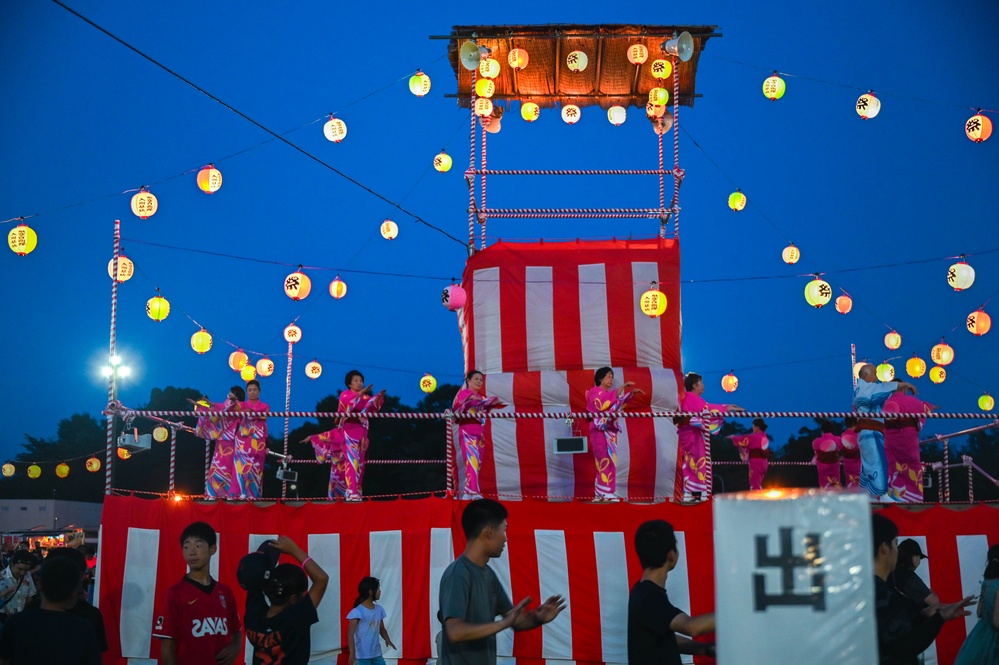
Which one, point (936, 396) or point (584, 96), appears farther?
point (936, 396)

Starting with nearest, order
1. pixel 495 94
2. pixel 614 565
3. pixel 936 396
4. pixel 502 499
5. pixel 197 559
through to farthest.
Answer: pixel 197 559 → pixel 614 565 → pixel 502 499 → pixel 495 94 → pixel 936 396

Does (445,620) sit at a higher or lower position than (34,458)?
lower

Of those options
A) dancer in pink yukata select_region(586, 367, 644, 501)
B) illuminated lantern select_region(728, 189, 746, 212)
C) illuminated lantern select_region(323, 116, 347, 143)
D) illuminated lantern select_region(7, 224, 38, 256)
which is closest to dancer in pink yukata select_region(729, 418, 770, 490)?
dancer in pink yukata select_region(586, 367, 644, 501)

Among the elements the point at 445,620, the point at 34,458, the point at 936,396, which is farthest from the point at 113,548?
the point at 34,458

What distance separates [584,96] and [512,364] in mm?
4606

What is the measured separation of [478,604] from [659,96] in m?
10.6

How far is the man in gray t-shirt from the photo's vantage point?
154 inches

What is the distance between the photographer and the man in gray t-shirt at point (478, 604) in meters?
3.90

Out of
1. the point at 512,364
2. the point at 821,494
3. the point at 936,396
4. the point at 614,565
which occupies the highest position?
the point at 936,396

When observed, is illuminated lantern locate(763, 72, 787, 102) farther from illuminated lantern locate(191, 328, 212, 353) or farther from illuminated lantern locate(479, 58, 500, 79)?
illuminated lantern locate(191, 328, 212, 353)

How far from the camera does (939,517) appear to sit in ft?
27.3

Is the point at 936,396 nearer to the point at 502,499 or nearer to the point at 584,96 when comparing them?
the point at 584,96

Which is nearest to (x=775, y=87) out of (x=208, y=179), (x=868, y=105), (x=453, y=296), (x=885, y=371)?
(x=868, y=105)

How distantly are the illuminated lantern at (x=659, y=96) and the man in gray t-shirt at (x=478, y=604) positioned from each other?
10083mm
